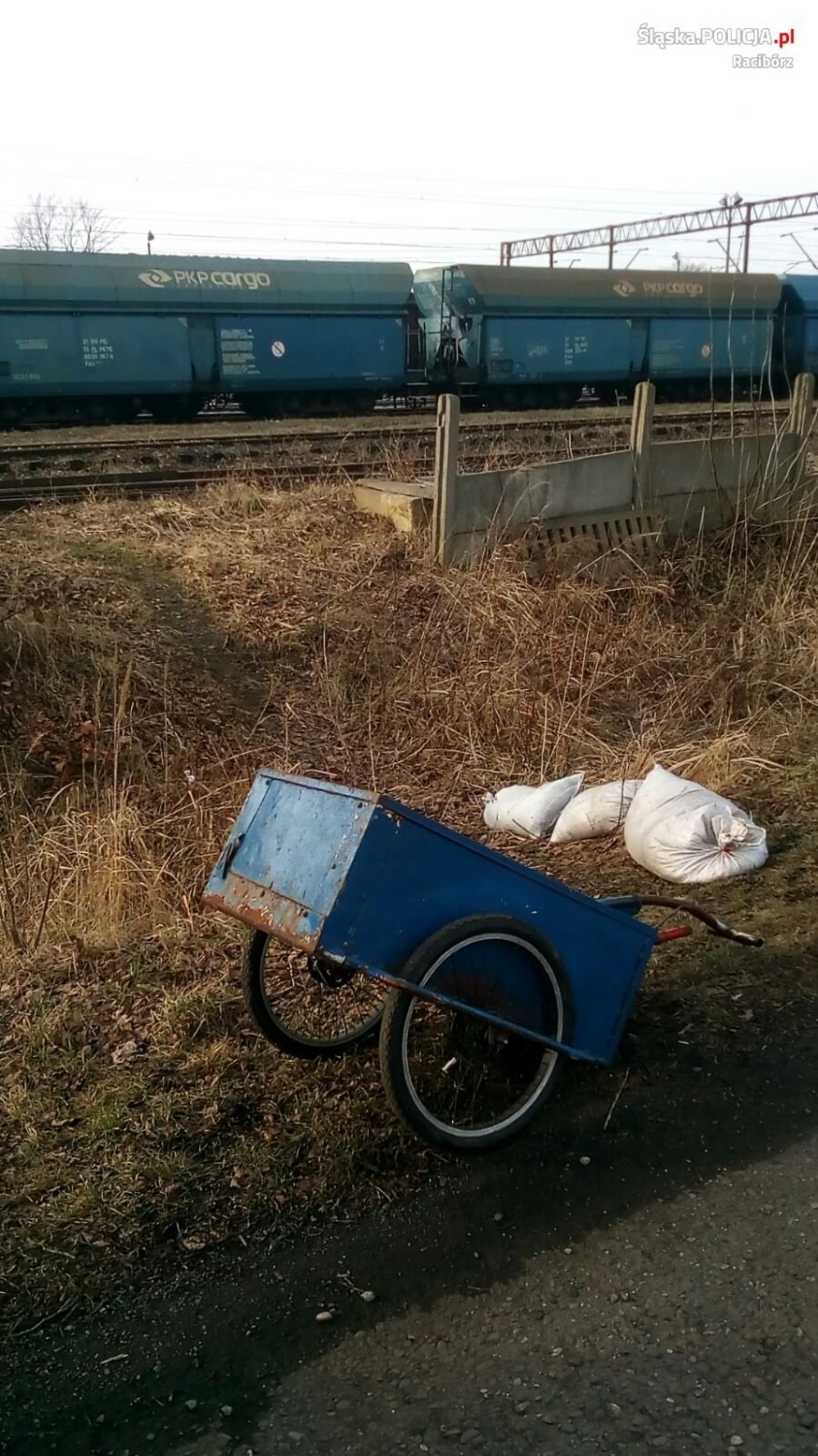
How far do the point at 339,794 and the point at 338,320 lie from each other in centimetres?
2327

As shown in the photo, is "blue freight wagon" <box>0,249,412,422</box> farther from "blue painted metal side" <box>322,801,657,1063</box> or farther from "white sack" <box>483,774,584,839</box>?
"blue painted metal side" <box>322,801,657,1063</box>

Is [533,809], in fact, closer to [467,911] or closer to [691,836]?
[691,836]

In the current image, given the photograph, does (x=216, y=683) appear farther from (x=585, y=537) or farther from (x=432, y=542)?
(x=585, y=537)

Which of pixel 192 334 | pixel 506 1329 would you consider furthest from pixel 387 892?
pixel 192 334

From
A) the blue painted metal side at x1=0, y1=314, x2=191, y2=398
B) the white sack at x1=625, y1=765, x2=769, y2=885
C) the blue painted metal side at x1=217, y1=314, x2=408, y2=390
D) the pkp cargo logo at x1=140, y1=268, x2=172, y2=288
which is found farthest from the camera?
the blue painted metal side at x1=217, y1=314, x2=408, y2=390

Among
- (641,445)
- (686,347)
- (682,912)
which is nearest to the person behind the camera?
(682,912)

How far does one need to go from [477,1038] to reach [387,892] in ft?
2.57

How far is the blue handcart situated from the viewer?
2764 millimetres

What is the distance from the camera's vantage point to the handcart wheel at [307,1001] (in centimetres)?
338

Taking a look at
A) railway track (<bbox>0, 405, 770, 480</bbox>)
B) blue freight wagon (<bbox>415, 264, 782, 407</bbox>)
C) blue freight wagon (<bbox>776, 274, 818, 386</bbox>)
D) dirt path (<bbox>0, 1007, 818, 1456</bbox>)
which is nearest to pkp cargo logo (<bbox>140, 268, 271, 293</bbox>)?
railway track (<bbox>0, 405, 770, 480</bbox>)

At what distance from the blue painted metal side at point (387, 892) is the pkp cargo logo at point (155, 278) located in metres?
21.6

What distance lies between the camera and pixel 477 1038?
330 cm

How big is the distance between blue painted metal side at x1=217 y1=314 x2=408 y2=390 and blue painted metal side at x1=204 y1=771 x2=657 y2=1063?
21.6 m

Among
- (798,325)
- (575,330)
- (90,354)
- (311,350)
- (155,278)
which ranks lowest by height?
(90,354)
